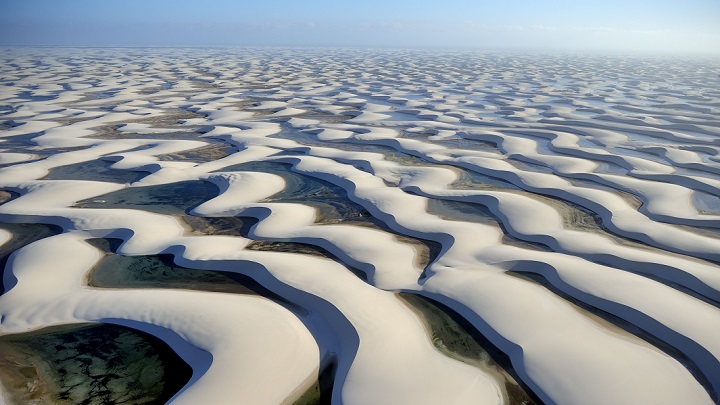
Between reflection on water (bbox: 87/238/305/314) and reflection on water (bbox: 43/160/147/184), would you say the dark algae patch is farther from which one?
reflection on water (bbox: 43/160/147/184)

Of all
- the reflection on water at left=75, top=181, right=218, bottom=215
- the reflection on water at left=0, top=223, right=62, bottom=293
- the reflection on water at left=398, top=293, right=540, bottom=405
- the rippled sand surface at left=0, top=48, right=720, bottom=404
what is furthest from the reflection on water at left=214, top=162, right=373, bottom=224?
the reflection on water at left=0, top=223, right=62, bottom=293

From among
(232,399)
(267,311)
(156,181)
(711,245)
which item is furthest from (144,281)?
(711,245)

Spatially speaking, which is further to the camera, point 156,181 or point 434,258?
point 156,181

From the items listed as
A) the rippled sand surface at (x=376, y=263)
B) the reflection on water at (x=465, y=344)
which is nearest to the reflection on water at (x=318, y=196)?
the rippled sand surface at (x=376, y=263)

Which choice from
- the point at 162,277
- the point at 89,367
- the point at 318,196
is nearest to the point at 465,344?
the point at 89,367

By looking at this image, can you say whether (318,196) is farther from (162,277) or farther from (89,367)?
(89,367)

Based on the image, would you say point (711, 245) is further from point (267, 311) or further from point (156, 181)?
point (156, 181)
